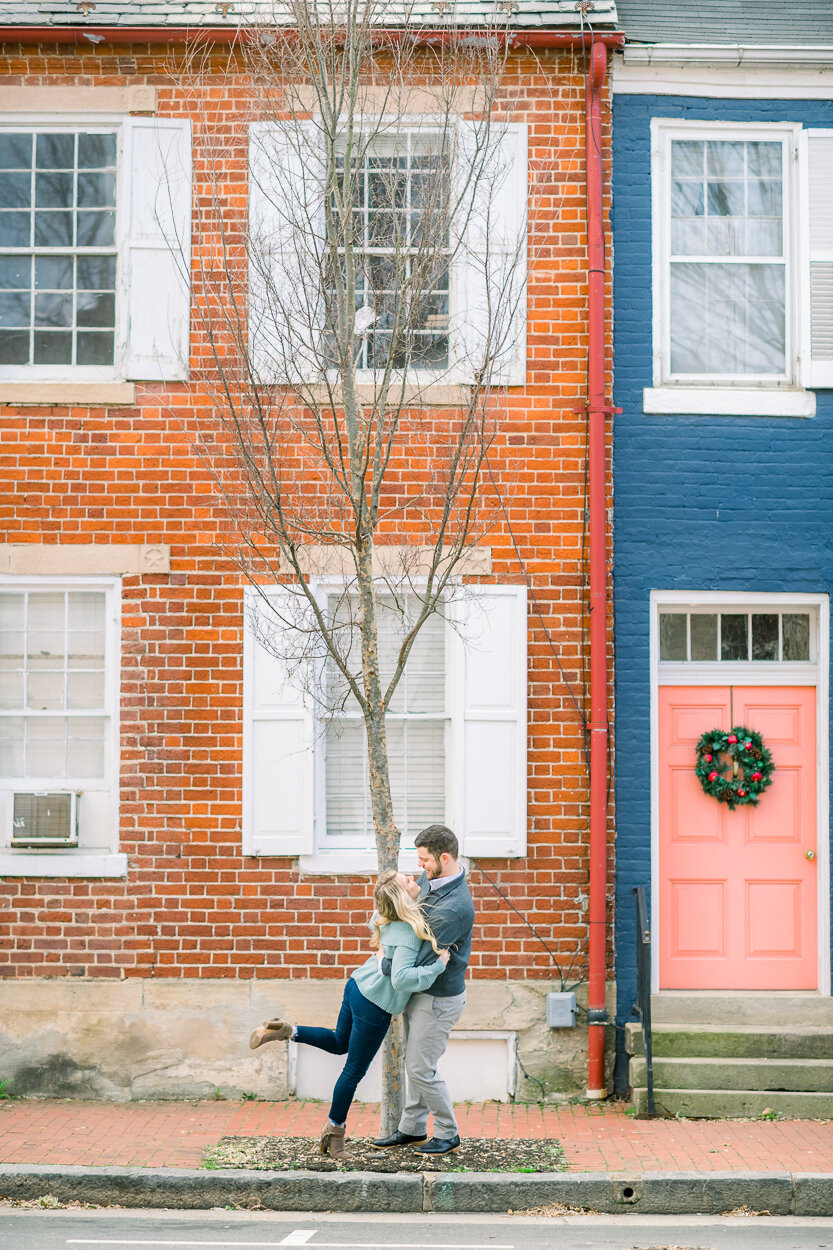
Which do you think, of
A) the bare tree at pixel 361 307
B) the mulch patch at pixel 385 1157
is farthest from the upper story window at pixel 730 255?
the mulch patch at pixel 385 1157

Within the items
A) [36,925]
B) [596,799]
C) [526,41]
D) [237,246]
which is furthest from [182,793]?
[526,41]

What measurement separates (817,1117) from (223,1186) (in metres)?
3.64

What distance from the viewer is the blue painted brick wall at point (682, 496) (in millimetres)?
9047

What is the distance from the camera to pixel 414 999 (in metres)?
7.27

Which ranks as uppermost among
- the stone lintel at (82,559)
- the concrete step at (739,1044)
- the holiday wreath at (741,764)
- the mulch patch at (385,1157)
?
the stone lintel at (82,559)

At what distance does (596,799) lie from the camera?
28.9ft

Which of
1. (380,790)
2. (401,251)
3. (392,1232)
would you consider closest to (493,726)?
(380,790)

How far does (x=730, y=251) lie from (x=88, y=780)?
560cm

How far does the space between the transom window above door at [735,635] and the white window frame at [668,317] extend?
1351 mm

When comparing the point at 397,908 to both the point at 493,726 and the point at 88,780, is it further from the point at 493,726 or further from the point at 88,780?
the point at 88,780

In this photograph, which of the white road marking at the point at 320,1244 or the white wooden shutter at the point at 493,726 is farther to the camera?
A: the white wooden shutter at the point at 493,726

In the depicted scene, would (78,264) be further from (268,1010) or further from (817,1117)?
(817,1117)

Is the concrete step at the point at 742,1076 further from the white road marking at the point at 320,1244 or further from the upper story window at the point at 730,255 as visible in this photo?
the upper story window at the point at 730,255

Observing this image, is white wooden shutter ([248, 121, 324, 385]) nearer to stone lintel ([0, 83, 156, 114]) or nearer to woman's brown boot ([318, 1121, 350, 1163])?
stone lintel ([0, 83, 156, 114])
